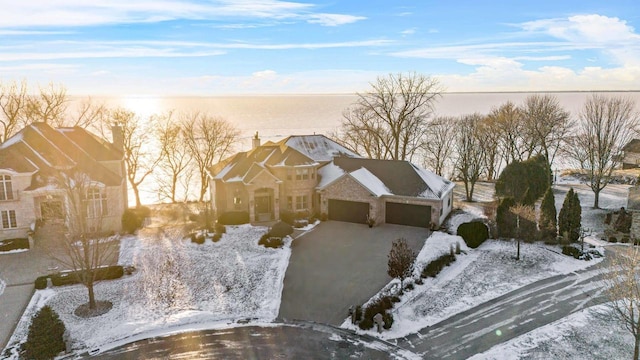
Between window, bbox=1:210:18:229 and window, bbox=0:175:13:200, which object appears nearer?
window, bbox=0:175:13:200

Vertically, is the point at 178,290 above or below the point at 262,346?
above

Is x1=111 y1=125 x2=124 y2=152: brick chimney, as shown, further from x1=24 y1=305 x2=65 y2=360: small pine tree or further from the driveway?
x1=24 y1=305 x2=65 y2=360: small pine tree

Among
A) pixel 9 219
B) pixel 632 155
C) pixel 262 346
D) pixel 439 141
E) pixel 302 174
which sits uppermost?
pixel 439 141

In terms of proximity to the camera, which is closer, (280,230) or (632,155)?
(280,230)

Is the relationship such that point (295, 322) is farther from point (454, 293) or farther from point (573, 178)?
point (573, 178)

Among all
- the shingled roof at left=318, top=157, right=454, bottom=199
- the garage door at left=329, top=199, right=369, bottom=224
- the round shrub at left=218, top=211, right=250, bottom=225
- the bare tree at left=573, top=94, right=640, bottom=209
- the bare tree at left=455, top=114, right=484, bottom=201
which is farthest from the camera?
the bare tree at left=455, top=114, right=484, bottom=201

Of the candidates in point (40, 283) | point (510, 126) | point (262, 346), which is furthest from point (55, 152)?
point (510, 126)

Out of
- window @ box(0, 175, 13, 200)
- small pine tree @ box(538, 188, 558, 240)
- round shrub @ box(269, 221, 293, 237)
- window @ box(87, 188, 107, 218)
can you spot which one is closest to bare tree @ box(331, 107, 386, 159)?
round shrub @ box(269, 221, 293, 237)

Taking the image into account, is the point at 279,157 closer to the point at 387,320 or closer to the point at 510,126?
the point at 387,320
